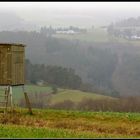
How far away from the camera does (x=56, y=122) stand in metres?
20.3

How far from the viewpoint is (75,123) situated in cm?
1994

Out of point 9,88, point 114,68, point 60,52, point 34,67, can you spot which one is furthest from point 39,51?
point 9,88

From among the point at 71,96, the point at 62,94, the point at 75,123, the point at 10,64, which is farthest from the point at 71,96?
the point at 75,123

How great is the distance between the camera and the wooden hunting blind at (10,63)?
73.0ft

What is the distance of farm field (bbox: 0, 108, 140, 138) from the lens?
16.9 meters

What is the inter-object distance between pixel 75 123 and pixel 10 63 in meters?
4.64

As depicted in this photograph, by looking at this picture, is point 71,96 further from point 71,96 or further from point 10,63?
point 10,63

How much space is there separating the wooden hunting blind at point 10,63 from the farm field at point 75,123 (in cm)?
163

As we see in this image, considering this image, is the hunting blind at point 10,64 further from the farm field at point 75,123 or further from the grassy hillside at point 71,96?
the grassy hillside at point 71,96

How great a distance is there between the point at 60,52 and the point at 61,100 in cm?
8370

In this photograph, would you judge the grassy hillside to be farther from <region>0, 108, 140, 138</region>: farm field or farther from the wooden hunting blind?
<region>0, 108, 140, 138</region>: farm field

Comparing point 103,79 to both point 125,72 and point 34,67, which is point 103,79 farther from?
point 34,67

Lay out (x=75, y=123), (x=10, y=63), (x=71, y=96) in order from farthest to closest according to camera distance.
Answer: (x=71, y=96)
(x=10, y=63)
(x=75, y=123)

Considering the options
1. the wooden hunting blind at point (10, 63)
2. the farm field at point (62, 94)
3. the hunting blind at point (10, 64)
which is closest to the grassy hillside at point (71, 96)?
the farm field at point (62, 94)
